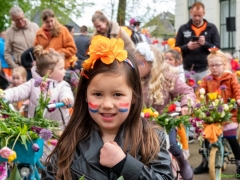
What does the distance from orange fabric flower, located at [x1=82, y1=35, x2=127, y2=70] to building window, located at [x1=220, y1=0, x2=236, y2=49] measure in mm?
18203

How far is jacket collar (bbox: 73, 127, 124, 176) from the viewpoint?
2.50 metres

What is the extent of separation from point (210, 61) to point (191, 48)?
7.36 ft

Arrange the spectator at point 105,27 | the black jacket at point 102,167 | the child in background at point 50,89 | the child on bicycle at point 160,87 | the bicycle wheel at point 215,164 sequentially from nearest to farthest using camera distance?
the black jacket at point 102,167
the child on bicycle at point 160,87
the child in background at point 50,89
the bicycle wheel at point 215,164
the spectator at point 105,27

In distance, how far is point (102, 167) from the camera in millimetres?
2520

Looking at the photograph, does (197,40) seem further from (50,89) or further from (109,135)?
(109,135)

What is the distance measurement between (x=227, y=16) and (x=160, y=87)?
53.6ft

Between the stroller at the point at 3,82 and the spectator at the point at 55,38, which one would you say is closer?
the spectator at the point at 55,38

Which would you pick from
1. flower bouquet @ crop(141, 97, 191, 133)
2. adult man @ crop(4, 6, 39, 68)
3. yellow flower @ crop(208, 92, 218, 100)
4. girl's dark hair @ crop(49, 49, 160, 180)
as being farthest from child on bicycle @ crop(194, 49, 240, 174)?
girl's dark hair @ crop(49, 49, 160, 180)

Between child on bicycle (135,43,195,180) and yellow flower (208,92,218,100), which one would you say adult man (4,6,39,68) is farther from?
child on bicycle (135,43,195,180)

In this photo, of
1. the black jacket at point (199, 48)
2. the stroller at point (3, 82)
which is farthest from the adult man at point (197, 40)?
the stroller at point (3, 82)

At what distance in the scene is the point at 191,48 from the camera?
8703 millimetres

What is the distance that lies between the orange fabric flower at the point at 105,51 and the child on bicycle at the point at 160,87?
2220 millimetres

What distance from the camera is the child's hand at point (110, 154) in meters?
2.44

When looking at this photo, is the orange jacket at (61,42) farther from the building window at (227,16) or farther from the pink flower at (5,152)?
the building window at (227,16)
